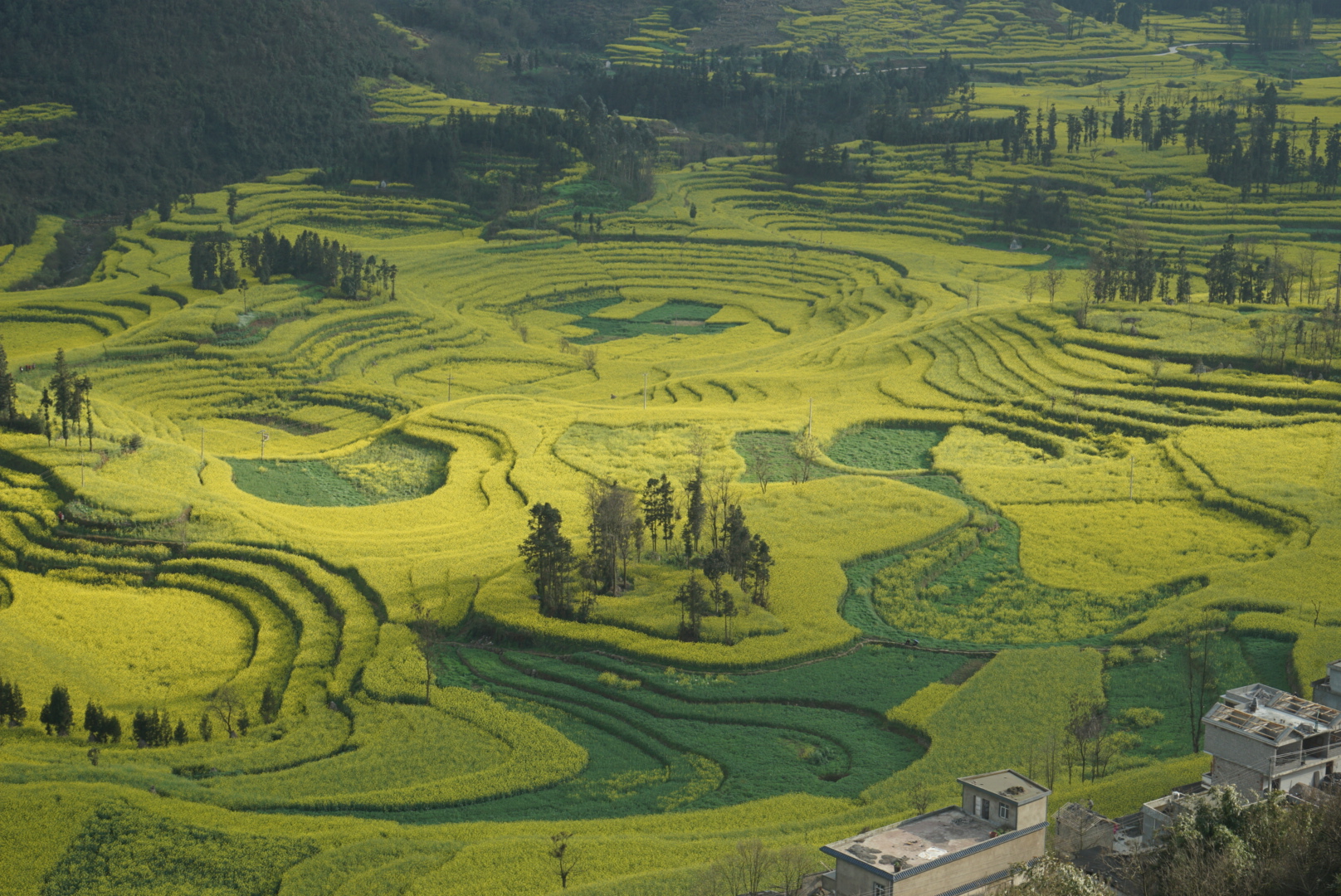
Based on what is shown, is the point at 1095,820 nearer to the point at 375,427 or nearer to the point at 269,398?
the point at 375,427

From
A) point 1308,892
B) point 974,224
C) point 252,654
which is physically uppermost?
point 974,224

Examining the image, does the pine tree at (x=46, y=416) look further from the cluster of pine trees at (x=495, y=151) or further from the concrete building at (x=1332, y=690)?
the cluster of pine trees at (x=495, y=151)

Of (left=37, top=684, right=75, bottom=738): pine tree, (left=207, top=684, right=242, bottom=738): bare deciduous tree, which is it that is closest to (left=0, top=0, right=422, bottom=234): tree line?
(left=207, top=684, right=242, bottom=738): bare deciduous tree

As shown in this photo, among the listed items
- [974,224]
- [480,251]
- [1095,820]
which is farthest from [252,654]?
[974,224]

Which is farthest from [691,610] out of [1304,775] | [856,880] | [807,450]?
[807,450]

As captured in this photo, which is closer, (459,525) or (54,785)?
(54,785)

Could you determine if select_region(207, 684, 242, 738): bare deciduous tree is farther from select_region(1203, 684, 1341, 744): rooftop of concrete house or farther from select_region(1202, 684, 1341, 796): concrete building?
select_region(1203, 684, 1341, 744): rooftop of concrete house


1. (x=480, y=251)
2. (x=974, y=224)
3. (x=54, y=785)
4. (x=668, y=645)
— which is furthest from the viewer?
(x=974, y=224)
